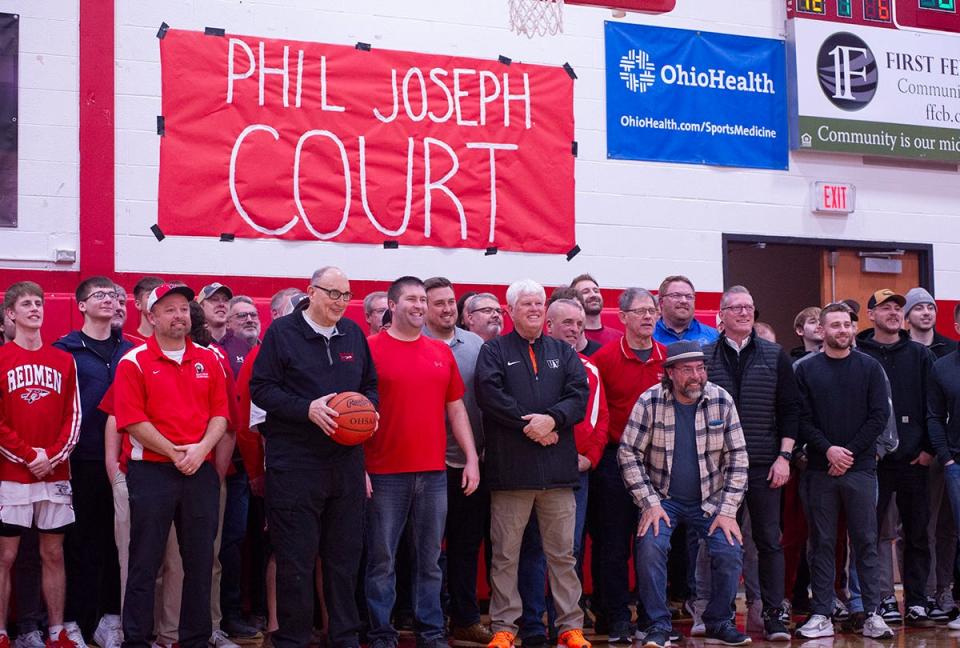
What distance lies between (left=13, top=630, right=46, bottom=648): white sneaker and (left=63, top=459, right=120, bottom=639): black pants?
154 mm

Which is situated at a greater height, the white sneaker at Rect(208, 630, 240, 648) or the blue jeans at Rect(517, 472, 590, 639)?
the blue jeans at Rect(517, 472, 590, 639)

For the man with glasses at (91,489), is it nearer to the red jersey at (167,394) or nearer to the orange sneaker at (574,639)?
the red jersey at (167,394)

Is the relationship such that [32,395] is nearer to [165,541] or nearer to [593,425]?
[165,541]

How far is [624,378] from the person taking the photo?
→ 20.8 ft

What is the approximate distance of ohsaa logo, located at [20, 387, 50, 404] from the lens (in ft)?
18.2

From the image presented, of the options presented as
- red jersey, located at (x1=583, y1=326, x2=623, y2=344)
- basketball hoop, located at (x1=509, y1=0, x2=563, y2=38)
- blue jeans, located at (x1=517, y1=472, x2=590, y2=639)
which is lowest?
blue jeans, located at (x1=517, y1=472, x2=590, y2=639)

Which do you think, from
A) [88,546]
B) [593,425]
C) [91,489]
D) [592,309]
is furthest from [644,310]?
[88,546]

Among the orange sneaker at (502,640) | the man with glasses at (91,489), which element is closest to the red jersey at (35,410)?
the man with glasses at (91,489)

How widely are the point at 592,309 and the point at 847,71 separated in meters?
3.78

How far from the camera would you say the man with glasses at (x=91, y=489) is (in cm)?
581

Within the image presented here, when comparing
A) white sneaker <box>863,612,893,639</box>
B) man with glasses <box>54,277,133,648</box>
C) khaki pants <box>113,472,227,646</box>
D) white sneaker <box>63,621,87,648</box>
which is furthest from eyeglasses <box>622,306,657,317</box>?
Answer: white sneaker <box>63,621,87,648</box>

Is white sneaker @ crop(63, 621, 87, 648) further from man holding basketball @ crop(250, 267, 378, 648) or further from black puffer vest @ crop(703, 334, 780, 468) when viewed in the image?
black puffer vest @ crop(703, 334, 780, 468)

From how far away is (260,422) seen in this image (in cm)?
554

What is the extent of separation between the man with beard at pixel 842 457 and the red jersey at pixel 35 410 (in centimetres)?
378
